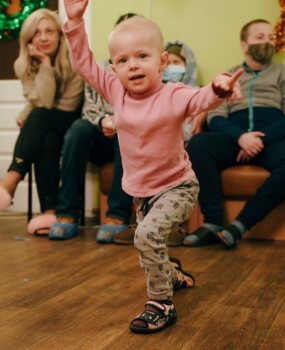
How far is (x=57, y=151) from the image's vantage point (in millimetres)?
2623

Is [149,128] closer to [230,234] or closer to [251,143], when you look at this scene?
[230,234]

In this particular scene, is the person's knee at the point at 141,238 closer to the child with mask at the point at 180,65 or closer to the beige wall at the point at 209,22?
the child with mask at the point at 180,65

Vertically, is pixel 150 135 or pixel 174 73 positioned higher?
pixel 174 73

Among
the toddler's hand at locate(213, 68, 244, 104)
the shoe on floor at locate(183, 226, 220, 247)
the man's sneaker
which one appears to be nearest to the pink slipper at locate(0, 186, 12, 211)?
the man's sneaker

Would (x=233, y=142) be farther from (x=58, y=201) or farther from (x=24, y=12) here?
(x=24, y=12)

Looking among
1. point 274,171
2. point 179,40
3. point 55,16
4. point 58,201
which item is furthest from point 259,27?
point 58,201

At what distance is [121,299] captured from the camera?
1493 mm

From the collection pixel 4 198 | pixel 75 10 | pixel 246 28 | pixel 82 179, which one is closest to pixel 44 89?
pixel 82 179

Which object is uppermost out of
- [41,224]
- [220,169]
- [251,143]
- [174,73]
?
[174,73]

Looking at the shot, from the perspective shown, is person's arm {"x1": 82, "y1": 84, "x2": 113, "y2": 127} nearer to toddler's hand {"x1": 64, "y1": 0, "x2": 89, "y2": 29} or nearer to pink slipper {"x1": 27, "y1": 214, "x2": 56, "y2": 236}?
pink slipper {"x1": 27, "y1": 214, "x2": 56, "y2": 236}

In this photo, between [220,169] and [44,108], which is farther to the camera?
[44,108]

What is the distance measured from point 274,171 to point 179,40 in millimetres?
1074

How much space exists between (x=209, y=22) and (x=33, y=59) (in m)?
0.99

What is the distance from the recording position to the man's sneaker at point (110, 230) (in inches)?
90.8
